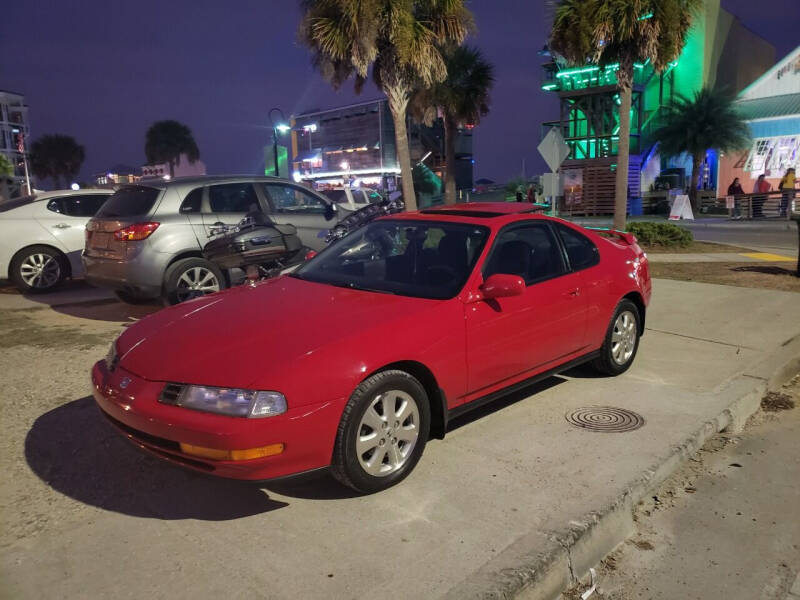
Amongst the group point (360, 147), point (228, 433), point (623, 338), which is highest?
point (360, 147)

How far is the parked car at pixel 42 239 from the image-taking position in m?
9.56

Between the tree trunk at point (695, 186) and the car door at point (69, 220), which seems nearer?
the car door at point (69, 220)

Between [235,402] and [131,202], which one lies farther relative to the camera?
[131,202]

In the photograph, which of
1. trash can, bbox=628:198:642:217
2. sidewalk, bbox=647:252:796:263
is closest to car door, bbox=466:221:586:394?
sidewalk, bbox=647:252:796:263

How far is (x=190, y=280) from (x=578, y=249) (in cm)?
453

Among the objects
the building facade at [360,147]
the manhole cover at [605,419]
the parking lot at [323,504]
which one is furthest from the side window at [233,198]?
the building facade at [360,147]

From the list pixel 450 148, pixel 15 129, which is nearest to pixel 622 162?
pixel 450 148

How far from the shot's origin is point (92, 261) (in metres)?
7.48

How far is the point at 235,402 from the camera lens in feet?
9.60

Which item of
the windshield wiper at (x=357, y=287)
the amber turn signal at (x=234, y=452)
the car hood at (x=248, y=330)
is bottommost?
the amber turn signal at (x=234, y=452)

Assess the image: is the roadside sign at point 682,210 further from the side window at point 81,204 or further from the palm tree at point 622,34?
the side window at point 81,204

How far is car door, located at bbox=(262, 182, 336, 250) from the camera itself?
825 centimetres

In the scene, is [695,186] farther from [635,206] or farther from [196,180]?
[196,180]

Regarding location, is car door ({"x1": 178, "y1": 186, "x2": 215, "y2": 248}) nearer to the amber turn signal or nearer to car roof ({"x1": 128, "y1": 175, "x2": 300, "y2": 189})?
car roof ({"x1": 128, "y1": 175, "x2": 300, "y2": 189})
